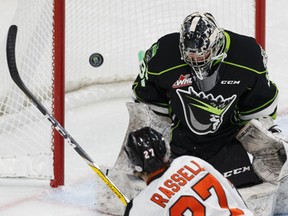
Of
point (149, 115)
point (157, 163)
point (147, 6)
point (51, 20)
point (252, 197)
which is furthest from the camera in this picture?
point (147, 6)

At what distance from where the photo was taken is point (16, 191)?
13.6 feet

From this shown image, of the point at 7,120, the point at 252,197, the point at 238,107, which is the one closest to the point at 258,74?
the point at 238,107

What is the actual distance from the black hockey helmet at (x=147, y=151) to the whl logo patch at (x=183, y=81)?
943 mm

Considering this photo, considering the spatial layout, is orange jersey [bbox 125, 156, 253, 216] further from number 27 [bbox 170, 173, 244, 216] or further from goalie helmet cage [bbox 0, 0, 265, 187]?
goalie helmet cage [bbox 0, 0, 265, 187]

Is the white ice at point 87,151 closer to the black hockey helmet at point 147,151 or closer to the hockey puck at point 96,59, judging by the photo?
the hockey puck at point 96,59

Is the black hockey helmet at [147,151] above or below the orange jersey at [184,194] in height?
above

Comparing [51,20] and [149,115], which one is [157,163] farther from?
[51,20]

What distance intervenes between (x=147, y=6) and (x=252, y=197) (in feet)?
4.54

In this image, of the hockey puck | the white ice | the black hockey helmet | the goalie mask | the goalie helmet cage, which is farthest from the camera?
the hockey puck

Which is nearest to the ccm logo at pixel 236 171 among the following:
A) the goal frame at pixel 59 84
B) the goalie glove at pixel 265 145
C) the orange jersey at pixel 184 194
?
the goalie glove at pixel 265 145

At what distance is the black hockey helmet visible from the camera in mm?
2660

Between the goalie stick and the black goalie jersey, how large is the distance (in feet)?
0.99

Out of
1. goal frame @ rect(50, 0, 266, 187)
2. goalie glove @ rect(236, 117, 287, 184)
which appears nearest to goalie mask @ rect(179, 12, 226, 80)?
goalie glove @ rect(236, 117, 287, 184)

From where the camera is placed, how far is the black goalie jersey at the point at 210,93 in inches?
144
